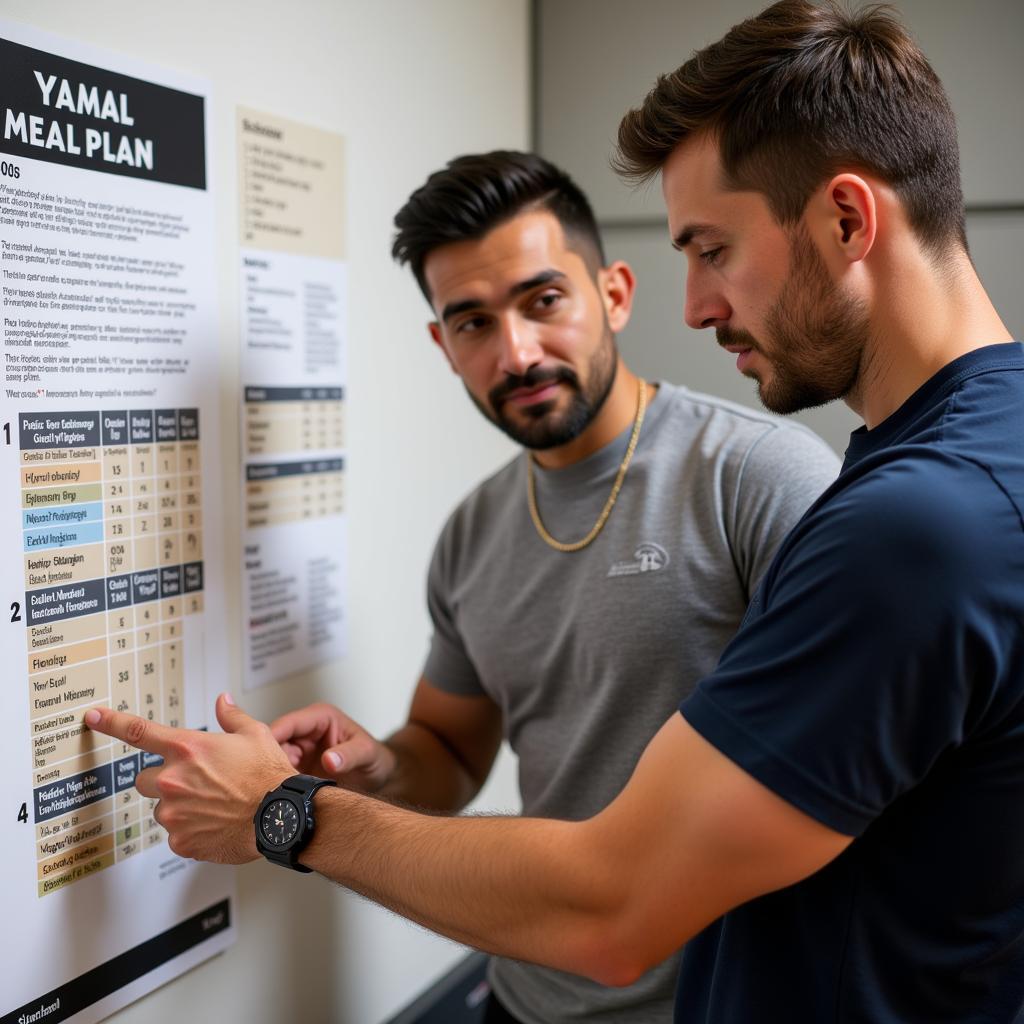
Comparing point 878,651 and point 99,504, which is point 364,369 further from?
point 878,651

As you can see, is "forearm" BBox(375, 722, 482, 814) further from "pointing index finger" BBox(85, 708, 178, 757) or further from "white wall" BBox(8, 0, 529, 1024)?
"pointing index finger" BBox(85, 708, 178, 757)

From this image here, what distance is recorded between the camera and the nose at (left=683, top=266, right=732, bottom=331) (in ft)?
3.02

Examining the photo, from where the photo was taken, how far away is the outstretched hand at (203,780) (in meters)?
1.01

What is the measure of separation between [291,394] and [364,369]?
18 centimetres

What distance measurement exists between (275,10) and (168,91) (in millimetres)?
246

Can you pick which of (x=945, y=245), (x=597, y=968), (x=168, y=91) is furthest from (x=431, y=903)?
(x=168, y=91)

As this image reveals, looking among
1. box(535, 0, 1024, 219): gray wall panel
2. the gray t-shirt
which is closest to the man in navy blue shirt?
the gray t-shirt

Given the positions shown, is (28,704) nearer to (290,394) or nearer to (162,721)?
(162,721)

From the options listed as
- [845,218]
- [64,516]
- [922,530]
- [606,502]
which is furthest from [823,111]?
[64,516]

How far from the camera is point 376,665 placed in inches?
61.3

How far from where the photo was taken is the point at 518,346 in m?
1.28

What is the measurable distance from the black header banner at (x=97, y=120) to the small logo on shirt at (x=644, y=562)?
2.19 ft

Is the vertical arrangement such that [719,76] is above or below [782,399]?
above

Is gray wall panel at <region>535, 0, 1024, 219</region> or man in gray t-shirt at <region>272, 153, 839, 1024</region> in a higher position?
gray wall panel at <region>535, 0, 1024, 219</region>
